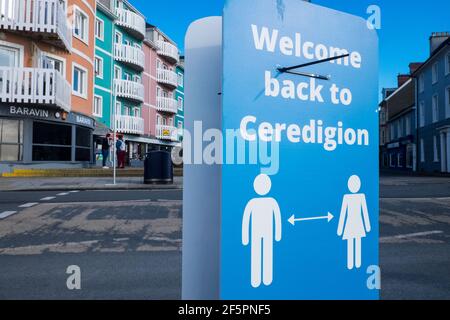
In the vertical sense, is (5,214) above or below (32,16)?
below

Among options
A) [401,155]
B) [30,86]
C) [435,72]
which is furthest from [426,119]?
[30,86]

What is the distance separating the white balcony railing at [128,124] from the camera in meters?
30.4

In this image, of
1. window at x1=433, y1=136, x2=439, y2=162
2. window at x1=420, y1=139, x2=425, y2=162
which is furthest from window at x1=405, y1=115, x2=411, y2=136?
window at x1=433, y1=136, x2=439, y2=162

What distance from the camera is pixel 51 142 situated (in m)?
19.2

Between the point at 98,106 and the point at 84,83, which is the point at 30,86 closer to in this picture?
the point at 84,83

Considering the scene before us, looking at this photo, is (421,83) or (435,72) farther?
(421,83)

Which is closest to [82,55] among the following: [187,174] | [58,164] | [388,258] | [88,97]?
[88,97]

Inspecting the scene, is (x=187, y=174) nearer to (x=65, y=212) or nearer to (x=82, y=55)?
(x=65, y=212)

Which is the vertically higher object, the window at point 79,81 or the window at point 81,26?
the window at point 81,26

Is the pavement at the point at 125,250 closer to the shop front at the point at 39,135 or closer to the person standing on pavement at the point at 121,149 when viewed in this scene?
the shop front at the point at 39,135

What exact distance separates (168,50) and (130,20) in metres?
9.57

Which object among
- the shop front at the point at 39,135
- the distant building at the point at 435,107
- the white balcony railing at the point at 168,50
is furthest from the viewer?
the white balcony railing at the point at 168,50

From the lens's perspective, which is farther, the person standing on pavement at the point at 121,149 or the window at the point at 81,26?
the window at the point at 81,26

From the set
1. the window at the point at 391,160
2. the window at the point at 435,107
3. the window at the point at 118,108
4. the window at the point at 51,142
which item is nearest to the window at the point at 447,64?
the window at the point at 435,107
